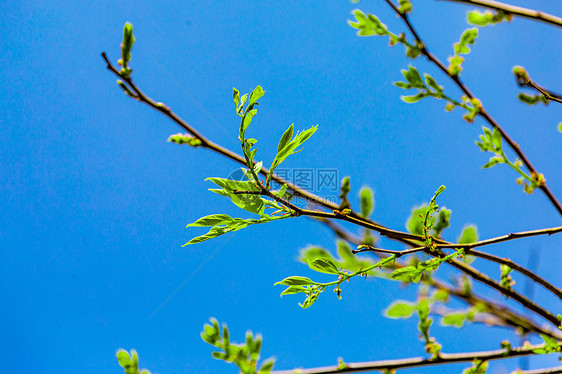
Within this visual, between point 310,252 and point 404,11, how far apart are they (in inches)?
30.1

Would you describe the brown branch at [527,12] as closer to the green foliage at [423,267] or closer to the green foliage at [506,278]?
the green foliage at [423,267]

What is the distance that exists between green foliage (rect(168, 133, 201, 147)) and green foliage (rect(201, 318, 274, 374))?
0.40 metres

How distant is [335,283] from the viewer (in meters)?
0.97

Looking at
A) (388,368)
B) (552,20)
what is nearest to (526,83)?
(552,20)

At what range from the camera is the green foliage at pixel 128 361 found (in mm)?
864

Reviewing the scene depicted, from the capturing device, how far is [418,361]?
35.6 inches

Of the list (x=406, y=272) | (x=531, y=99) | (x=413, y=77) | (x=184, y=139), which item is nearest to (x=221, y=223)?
(x=184, y=139)

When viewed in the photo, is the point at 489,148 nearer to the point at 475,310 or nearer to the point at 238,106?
the point at 475,310

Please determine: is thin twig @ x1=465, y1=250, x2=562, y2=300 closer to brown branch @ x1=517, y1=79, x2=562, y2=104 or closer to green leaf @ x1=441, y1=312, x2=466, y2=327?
green leaf @ x1=441, y1=312, x2=466, y2=327

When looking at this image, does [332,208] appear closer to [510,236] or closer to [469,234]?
[510,236]

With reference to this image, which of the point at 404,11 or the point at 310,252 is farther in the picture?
the point at 310,252

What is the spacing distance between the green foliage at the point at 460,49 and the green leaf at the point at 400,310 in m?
0.73

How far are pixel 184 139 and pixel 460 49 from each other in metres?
0.84

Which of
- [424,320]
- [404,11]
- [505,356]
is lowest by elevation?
[505,356]
